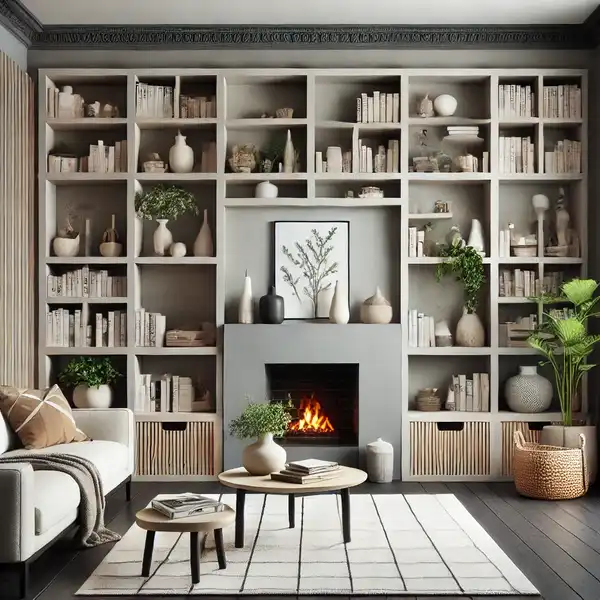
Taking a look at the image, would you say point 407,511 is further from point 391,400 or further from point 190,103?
point 190,103

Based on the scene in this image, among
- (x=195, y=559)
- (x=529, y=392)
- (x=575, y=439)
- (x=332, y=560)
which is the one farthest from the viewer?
(x=529, y=392)

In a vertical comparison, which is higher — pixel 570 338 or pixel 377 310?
pixel 377 310

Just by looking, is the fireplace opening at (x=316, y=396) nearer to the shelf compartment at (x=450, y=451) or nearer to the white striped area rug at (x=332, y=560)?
the shelf compartment at (x=450, y=451)

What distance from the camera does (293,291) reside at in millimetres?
6520

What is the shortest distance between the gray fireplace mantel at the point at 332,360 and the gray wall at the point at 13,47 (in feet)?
7.94

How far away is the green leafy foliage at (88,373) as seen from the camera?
6.15m

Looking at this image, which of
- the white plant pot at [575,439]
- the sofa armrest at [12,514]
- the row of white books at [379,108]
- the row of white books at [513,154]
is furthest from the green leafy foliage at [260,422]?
the row of white books at [513,154]

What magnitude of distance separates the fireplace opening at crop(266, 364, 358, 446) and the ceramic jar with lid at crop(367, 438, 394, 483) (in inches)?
18.2

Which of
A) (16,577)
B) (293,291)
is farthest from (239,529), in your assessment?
(293,291)

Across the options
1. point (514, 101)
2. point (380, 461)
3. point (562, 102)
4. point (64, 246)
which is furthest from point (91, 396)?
point (562, 102)

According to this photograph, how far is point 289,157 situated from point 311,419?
196 centimetres

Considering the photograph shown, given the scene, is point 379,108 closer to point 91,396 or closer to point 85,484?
point 91,396

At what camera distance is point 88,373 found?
6.16m

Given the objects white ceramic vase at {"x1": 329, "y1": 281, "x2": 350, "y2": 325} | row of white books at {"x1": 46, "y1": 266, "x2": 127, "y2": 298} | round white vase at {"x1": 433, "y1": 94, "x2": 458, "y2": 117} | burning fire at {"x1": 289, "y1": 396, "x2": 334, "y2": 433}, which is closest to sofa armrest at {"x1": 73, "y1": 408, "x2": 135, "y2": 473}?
row of white books at {"x1": 46, "y1": 266, "x2": 127, "y2": 298}
